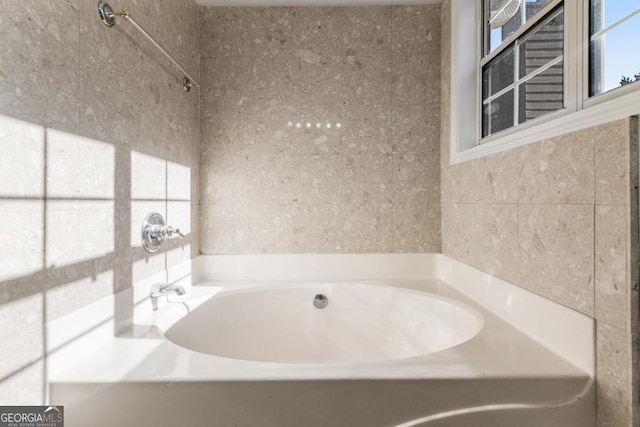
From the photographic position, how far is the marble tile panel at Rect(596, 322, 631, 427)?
81 centimetres

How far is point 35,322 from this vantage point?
2.85 feet

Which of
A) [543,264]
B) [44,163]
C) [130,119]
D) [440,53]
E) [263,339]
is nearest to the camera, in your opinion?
[44,163]

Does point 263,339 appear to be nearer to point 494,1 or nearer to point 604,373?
point 604,373

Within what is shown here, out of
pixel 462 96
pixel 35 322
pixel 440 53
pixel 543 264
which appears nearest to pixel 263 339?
pixel 35 322

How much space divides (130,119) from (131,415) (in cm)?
102

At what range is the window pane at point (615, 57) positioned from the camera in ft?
3.00

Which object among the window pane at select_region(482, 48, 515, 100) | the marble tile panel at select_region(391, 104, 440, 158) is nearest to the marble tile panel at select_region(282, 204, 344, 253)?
the marble tile panel at select_region(391, 104, 440, 158)

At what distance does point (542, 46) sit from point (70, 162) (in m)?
1.68

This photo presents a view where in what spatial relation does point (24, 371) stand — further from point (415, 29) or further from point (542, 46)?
point (415, 29)

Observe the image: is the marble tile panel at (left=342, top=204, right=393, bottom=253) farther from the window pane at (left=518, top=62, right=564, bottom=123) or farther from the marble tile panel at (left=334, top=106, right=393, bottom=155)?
the window pane at (left=518, top=62, right=564, bottom=123)

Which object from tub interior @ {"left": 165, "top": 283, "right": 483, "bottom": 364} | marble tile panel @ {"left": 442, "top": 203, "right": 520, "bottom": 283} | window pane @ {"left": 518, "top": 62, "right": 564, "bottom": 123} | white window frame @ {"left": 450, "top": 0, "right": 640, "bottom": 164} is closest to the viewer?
white window frame @ {"left": 450, "top": 0, "right": 640, "bottom": 164}

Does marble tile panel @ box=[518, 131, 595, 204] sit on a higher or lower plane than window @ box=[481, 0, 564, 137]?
lower

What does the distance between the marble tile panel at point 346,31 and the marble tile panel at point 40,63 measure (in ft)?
4.20

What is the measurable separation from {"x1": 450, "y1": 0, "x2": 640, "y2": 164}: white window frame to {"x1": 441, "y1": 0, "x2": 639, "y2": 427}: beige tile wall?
0.12 feet
